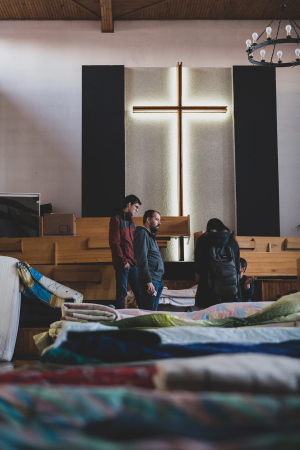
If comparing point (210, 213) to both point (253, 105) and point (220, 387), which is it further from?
point (220, 387)

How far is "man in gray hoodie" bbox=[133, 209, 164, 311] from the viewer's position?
3.74 meters

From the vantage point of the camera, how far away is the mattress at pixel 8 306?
3.91 m

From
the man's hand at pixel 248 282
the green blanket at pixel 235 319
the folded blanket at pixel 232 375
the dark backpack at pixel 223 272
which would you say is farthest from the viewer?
the man's hand at pixel 248 282

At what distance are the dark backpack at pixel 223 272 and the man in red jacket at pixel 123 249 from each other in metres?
1.24

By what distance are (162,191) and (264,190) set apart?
1572 mm

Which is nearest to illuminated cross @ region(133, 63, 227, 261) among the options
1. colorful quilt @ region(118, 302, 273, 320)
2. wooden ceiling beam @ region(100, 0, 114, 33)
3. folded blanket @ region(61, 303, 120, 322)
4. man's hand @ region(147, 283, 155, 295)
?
wooden ceiling beam @ region(100, 0, 114, 33)

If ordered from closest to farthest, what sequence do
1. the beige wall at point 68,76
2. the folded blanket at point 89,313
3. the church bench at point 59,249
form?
the folded blanket at point 89,313, the church bench at point 59,249, the beige wall at point 68,76

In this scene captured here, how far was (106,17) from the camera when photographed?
7.57 metres

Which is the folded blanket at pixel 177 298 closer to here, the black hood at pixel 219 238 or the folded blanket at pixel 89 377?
the black hood at pixel 219 238

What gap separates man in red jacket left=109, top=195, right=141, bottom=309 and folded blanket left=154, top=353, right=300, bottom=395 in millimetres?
3741

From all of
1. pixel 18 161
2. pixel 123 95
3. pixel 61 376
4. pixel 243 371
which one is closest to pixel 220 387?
pixel 243 371

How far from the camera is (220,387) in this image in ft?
2.20

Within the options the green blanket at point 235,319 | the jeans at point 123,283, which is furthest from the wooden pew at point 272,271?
the green blanket at point 235,319

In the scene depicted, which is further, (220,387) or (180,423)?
(220,387)
